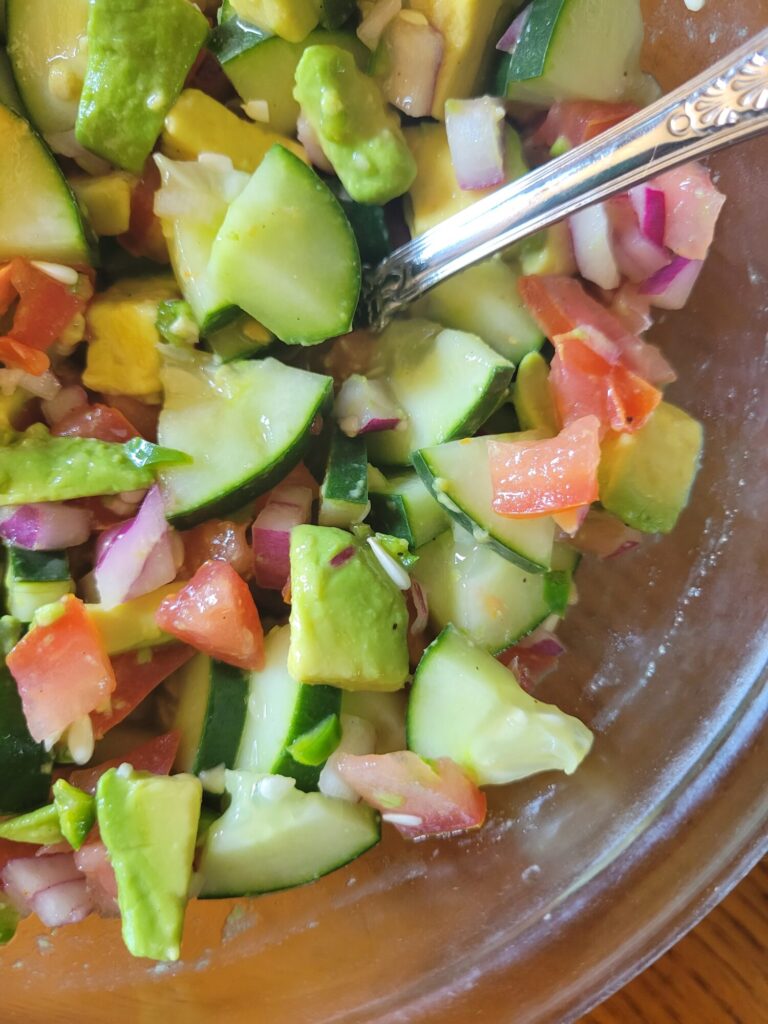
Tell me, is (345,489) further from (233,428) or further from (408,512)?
(233,428)

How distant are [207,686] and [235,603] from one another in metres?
0.18

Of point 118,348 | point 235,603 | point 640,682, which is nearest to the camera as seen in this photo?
point 235,603

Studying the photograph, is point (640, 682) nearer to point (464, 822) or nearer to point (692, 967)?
point (464, 822)

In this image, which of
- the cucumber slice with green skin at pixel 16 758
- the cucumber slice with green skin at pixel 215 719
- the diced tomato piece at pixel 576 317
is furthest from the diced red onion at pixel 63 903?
the diced tomato piece at pixel 576 317

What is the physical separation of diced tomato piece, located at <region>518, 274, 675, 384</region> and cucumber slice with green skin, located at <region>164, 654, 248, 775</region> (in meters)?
0.81

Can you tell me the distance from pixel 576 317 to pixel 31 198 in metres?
0.93

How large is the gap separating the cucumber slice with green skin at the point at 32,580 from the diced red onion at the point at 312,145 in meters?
0.81

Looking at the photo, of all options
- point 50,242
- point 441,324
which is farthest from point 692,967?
point 50,242

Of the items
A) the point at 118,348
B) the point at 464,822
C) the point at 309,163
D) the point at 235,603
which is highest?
the point at 309,163

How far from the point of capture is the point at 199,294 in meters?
1.44

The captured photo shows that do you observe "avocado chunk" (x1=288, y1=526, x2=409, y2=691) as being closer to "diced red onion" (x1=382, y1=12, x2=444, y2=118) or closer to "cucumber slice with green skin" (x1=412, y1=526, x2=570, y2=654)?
"cucumber slice with green skin" (x1=412, y1=526, x2=570, y2=654)

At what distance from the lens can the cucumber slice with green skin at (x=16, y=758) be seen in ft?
4.51

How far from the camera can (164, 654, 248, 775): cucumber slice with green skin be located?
4.73ft

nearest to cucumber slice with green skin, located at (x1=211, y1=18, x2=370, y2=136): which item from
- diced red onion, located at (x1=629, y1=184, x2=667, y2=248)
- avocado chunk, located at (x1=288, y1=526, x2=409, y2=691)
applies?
diced red onion, located at (x1=629, y1=184, x2=667, y2=248)
